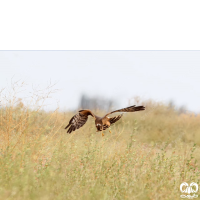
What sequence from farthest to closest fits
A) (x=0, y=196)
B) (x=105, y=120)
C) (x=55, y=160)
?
(x=105, y=120)
(x=55, y=160)
(x=0, y=196)

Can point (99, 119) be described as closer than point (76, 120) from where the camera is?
Yes

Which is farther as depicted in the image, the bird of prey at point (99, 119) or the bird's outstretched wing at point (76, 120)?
the bird's outstretched wing at point (76, 120)

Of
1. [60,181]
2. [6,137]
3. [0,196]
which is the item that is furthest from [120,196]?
[6,137]

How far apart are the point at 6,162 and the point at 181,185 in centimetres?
237

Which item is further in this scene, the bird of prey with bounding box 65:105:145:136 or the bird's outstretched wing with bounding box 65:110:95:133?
the bird's outstretched wing with bounding box 65:110:95:133

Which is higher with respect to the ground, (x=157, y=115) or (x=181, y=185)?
(x=157, y=115)

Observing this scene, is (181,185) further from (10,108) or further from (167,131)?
(167,131)

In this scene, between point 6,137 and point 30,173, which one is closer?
point 30,173

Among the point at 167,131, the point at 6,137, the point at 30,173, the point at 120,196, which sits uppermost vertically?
the point at 167,131

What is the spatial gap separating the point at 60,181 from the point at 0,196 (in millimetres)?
680

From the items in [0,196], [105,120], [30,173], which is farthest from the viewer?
[105,120]

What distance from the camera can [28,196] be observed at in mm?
2361

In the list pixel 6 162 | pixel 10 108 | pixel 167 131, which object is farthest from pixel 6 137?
pixel 167 131

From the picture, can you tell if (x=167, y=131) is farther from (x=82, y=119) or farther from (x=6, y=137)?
(x=6, y=137)
